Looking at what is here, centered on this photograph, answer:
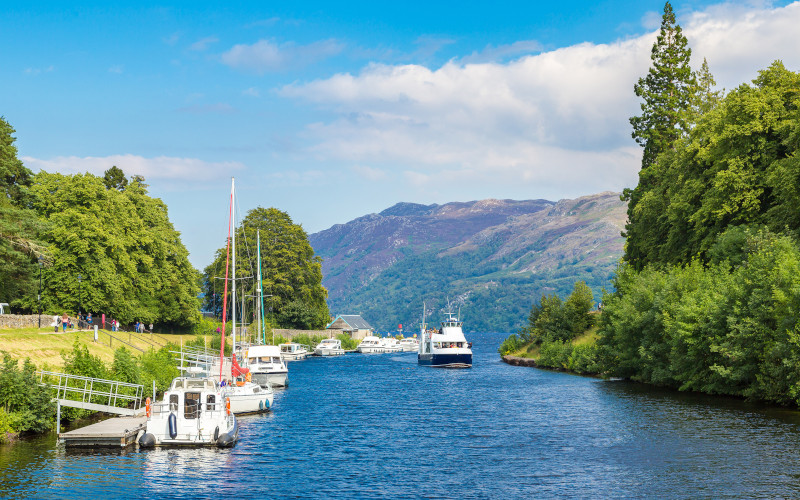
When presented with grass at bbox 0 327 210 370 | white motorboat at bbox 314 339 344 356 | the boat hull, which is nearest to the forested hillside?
the boat hull

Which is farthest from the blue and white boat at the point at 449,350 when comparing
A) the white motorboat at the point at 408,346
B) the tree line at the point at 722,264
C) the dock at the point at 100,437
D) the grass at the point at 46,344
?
the dock at the point at 100,437

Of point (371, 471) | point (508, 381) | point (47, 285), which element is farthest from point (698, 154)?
point (47, 285)

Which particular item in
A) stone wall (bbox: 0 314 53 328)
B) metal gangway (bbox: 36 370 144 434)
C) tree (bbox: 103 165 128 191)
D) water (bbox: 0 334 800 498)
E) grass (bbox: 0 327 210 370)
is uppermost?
tree (bbox: 103 165 128 191)

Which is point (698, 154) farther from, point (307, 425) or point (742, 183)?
point (307, 425)

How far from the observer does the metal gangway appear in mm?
44219

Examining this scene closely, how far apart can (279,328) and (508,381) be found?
243 feet

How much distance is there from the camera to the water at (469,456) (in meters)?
31.7

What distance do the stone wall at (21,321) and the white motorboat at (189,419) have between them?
32854 millimetres

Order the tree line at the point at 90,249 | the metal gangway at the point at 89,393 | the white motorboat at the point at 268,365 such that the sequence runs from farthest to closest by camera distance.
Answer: the white motorboat at the point at 268,365
the tree line at the point at 90,249
the metal gangway at the point at 89,393

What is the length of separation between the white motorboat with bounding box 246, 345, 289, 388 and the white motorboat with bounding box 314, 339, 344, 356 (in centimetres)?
7048

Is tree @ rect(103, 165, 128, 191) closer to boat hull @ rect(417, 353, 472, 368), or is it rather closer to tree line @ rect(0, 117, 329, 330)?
tree line @ rect(0, 117, 329, 330)

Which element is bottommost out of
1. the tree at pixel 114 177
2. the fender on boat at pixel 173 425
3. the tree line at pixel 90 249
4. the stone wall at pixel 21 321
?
the fender on boat at pixel 173 425

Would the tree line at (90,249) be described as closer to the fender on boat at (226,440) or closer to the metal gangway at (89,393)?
the metal gangway at (89,393)

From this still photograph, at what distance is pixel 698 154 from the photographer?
246 ft
